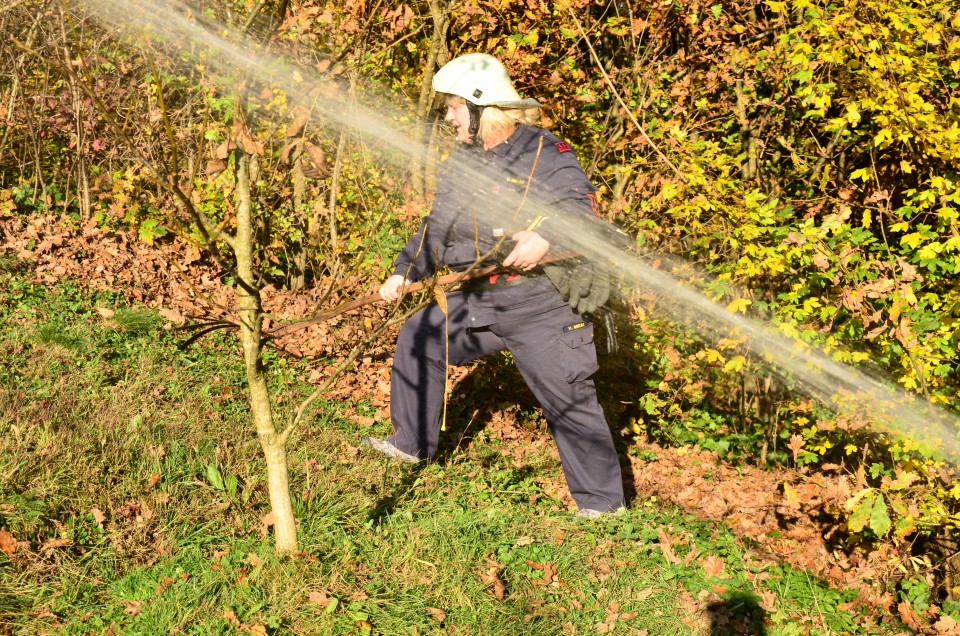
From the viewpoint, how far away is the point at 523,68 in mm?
5543

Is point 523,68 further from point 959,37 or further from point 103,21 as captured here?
point 103,21

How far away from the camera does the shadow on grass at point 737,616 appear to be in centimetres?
358

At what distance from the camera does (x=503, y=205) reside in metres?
3.82

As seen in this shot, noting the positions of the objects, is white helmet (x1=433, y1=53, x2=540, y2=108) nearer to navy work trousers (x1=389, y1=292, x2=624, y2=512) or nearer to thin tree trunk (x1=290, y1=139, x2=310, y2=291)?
navy work trousers (x1=389, y1=292, x2=624, y2=512)

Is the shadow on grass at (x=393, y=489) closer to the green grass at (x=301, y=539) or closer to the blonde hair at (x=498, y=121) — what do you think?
Answer: the green grass at (x=301, y=539)

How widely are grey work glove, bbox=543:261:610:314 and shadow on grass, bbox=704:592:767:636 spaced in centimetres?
152

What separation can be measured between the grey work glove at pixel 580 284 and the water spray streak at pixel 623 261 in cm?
10

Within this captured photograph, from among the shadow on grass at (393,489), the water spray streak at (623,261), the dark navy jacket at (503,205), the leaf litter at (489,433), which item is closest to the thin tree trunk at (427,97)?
the water spray streak at (623,261)

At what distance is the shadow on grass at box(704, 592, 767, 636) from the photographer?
3580 mm

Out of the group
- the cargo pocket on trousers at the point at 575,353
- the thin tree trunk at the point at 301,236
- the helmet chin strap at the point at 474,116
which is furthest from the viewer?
the thin tree trunk at the point at 301,236

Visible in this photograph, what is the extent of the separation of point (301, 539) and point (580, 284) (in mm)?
1737

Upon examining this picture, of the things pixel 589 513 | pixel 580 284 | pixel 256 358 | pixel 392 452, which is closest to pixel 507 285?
pixel 580 284

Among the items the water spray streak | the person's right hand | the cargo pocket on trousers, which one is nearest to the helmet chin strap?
the water spray streak

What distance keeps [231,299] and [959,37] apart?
5.19 meters
